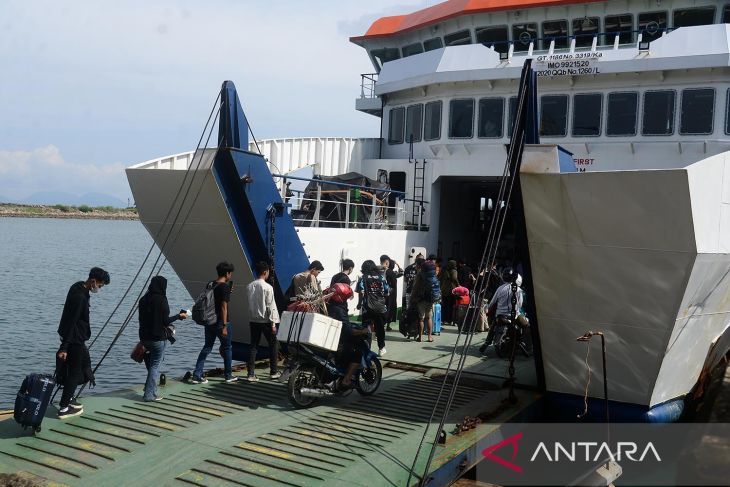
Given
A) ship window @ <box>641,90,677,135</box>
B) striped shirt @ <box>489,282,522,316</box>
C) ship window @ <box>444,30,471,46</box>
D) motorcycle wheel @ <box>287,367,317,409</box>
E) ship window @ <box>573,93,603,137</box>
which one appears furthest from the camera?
ship window @ <box>444,30,471,46</box>

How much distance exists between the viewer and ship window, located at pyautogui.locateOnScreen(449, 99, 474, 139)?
13844 millimetres

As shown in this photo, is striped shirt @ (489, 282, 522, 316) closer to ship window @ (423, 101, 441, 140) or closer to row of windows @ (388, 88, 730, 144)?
row of windows @ (388, 88, 730, 144)

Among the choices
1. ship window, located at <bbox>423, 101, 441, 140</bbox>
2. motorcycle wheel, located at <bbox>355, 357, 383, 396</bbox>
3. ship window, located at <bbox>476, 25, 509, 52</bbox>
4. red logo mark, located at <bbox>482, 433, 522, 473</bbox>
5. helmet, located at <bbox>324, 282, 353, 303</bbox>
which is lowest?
red logo mark, located at <bbox>482, 433, 522, 473</bbox>

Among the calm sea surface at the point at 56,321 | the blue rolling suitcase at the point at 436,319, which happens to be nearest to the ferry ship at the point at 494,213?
the blue rolling suitcase at the point at 436,319

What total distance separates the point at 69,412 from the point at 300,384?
2275 millimetres

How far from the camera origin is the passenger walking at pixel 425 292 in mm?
10898

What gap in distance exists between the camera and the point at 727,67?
11633 millimetres

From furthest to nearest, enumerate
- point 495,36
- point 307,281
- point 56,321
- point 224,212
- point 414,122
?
point 56,321, point 414,122, point 495,36, point 307,281, point 224,212

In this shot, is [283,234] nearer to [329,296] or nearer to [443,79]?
[329,296]

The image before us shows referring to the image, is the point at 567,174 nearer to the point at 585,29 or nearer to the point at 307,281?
the point at 307,281

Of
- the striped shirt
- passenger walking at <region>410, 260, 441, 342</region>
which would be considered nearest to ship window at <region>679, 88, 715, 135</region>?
the striped shirt

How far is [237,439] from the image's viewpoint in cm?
640

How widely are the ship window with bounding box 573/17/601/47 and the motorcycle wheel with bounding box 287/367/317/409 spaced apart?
9.49 metres

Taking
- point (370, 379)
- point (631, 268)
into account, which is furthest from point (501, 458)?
point (631, 268)
